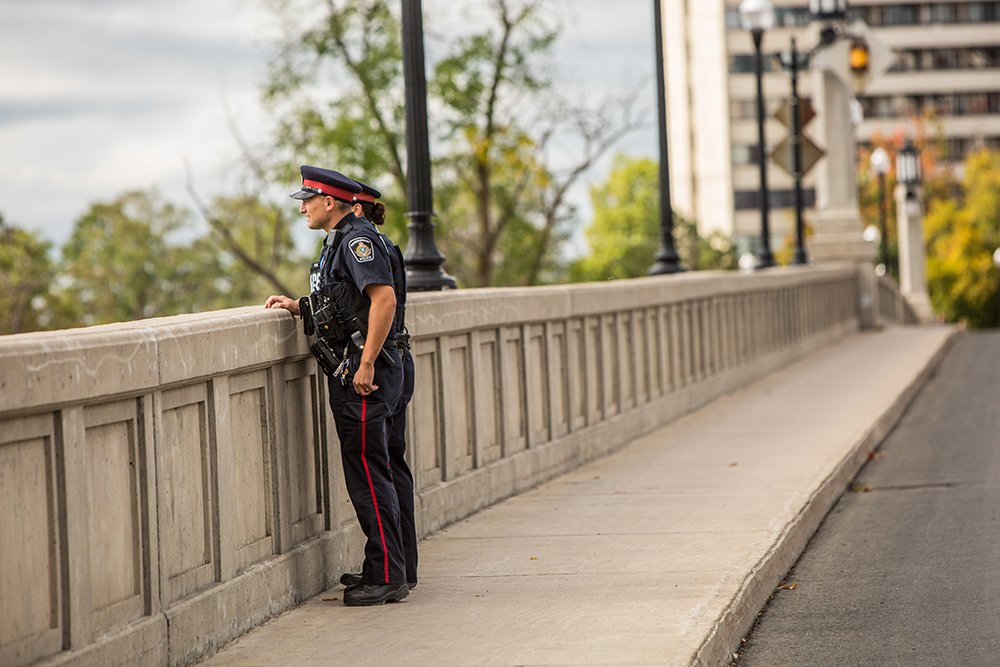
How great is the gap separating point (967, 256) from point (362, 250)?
90674mm

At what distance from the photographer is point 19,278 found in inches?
2306

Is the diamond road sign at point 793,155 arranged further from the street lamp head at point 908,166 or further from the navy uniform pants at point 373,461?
the navy uniform pants at point 373,461

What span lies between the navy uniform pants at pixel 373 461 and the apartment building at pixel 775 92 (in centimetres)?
12328

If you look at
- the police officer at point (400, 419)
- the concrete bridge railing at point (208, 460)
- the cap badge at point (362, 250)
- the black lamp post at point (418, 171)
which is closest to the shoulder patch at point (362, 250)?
the cap badge at point (362, 250)

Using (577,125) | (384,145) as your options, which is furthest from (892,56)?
(384,145)

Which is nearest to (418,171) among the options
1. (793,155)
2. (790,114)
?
(790,114)

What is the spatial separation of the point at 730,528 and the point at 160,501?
415 cm

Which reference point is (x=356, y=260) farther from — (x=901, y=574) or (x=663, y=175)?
(x=663, y=175)

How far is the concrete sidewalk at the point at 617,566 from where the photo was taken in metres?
6.51

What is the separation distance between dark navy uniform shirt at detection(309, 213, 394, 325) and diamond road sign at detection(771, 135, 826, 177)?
24663 mm

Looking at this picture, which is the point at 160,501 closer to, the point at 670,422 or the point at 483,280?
the point at 670,422

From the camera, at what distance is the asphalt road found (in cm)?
702

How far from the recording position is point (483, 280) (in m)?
42.6

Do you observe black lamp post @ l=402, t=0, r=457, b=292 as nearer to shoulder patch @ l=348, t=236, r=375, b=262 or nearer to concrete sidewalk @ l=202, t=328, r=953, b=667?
concrete sidewalk @ l=202, t=328, r=953, b=667
